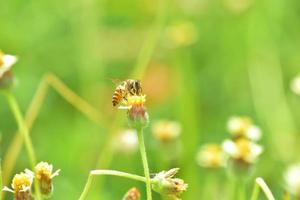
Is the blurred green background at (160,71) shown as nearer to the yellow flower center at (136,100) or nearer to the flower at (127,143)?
the flower at (127,143)

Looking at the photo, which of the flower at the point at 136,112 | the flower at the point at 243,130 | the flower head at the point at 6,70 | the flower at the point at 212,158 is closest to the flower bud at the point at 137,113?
the flower at the point at 136,112

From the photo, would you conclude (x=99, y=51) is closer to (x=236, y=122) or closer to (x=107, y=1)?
(x=107, y=1)

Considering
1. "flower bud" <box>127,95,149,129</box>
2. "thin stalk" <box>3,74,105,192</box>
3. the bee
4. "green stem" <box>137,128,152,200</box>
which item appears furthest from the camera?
"thin stalk" <box>3,74,105,192</box>

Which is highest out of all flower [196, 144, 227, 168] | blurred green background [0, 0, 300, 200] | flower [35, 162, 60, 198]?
blurred green background [0, 0, 300, 200]

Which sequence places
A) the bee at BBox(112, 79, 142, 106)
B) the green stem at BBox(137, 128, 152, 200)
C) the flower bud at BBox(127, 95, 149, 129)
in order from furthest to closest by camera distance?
the bee at BBox(112, 79, 142, 106) < the flower bud at BBox(127, 95, 149, 129) < the green stem at BBox(137, 128, 152, 200)

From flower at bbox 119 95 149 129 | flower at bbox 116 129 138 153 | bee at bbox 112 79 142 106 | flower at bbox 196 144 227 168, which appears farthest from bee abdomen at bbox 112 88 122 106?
flower at bbox 116 129 138 153

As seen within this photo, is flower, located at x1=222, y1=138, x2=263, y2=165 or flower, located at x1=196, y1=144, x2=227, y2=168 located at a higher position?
flower, located at x1=196, y1=144, x2=227, y2=168

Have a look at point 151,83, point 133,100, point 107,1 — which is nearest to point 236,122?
point 133,100

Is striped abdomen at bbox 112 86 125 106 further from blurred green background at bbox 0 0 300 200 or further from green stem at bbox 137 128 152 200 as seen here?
blurred green background at bbox 0 0 300 200
